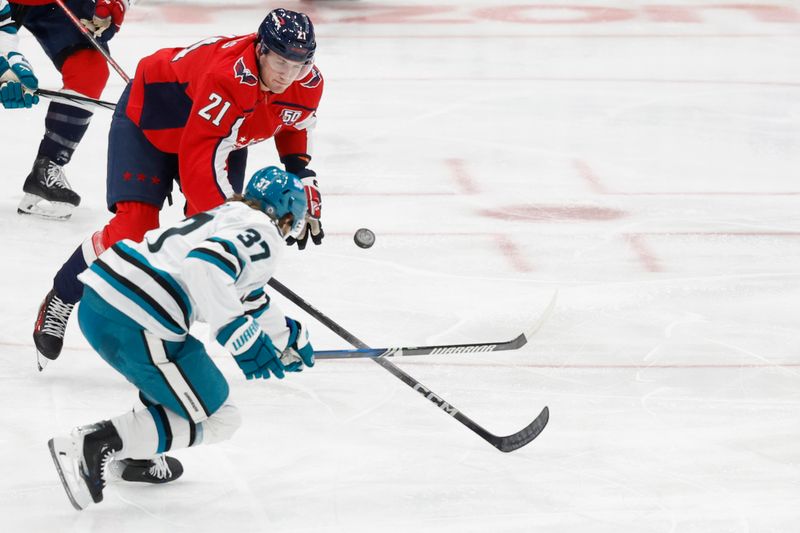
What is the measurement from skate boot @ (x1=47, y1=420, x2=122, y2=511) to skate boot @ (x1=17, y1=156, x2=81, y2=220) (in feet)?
6.82

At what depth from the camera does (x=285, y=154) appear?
3490mm

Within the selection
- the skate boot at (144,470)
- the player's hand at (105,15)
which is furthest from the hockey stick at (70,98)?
Answer: the skate boot at (144,470)

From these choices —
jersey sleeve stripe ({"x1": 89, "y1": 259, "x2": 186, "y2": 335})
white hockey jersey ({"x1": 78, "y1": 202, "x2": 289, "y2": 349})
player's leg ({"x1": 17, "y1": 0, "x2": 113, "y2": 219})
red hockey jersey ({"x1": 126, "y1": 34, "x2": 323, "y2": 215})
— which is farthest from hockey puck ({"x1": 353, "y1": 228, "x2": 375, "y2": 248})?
player's leg ({"x1": 17, "y1": 0, "x2": 113, "y2": 219})

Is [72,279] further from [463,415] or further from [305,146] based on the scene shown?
[463,415]

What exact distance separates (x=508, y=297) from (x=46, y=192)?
1.76 m

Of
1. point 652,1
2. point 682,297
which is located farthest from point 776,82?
point 682,297

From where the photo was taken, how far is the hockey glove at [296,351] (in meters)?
2.69

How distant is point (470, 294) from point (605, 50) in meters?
3.36

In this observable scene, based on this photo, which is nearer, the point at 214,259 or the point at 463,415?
the point at 214,259

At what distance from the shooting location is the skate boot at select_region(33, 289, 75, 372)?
336 cm

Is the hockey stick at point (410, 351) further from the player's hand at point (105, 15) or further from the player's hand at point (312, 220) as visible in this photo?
the player's hand at point (105, 15)

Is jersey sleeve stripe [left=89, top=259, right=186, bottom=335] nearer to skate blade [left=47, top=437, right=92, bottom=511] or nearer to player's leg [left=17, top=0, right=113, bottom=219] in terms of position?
skate blade [left=47, top=437, right=92, bottom=511]

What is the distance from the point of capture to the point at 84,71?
452cm

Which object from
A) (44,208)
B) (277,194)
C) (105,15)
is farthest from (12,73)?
(277,194)
